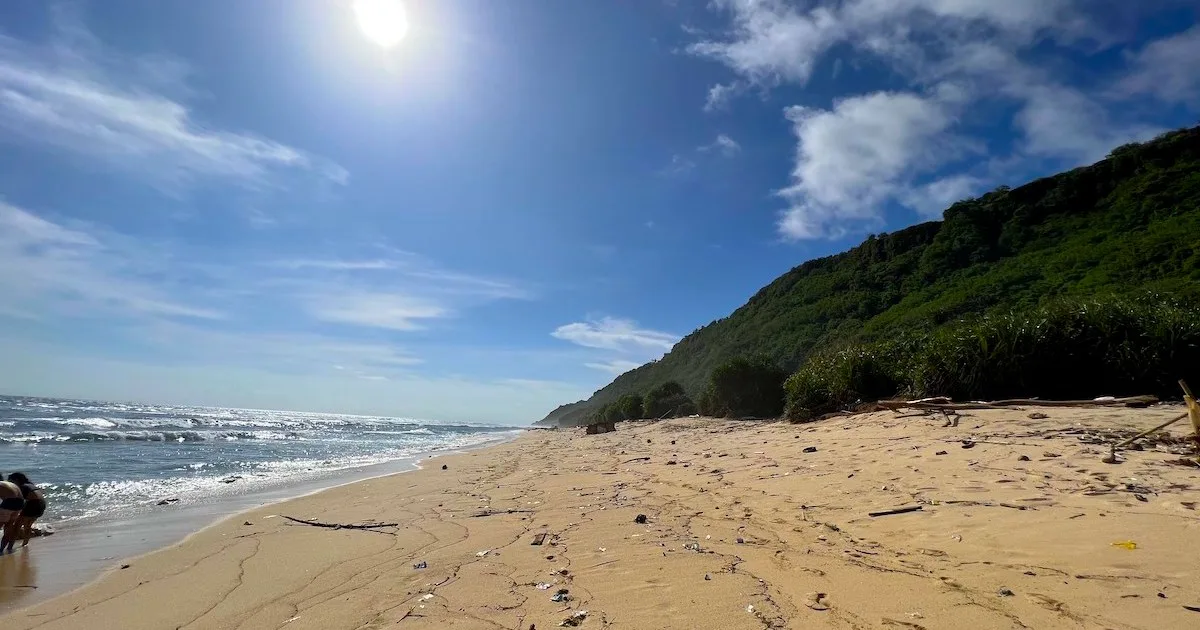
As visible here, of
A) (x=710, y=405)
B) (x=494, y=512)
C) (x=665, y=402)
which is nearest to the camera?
(x=494, y=512)

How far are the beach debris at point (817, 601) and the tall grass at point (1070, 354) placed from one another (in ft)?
32.9

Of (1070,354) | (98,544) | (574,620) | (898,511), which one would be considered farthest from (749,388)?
(574,620)

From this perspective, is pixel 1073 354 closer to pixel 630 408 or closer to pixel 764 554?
pixel 764 554

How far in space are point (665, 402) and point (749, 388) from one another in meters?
10.6

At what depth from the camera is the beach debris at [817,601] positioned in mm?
3184

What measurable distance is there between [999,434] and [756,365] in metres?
14.4

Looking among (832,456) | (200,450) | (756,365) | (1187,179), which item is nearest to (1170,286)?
(756,365)

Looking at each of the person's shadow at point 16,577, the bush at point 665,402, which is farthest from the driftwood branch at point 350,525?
the bush at point 665,402

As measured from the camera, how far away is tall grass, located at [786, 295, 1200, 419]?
33.7ft

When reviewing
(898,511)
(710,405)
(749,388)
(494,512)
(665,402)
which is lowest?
(494,512)

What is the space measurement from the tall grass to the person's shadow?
13730mm

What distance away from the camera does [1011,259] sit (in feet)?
114

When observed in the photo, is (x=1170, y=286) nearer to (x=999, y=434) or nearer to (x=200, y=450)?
(x=999, y=434)

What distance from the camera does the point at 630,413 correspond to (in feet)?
115
